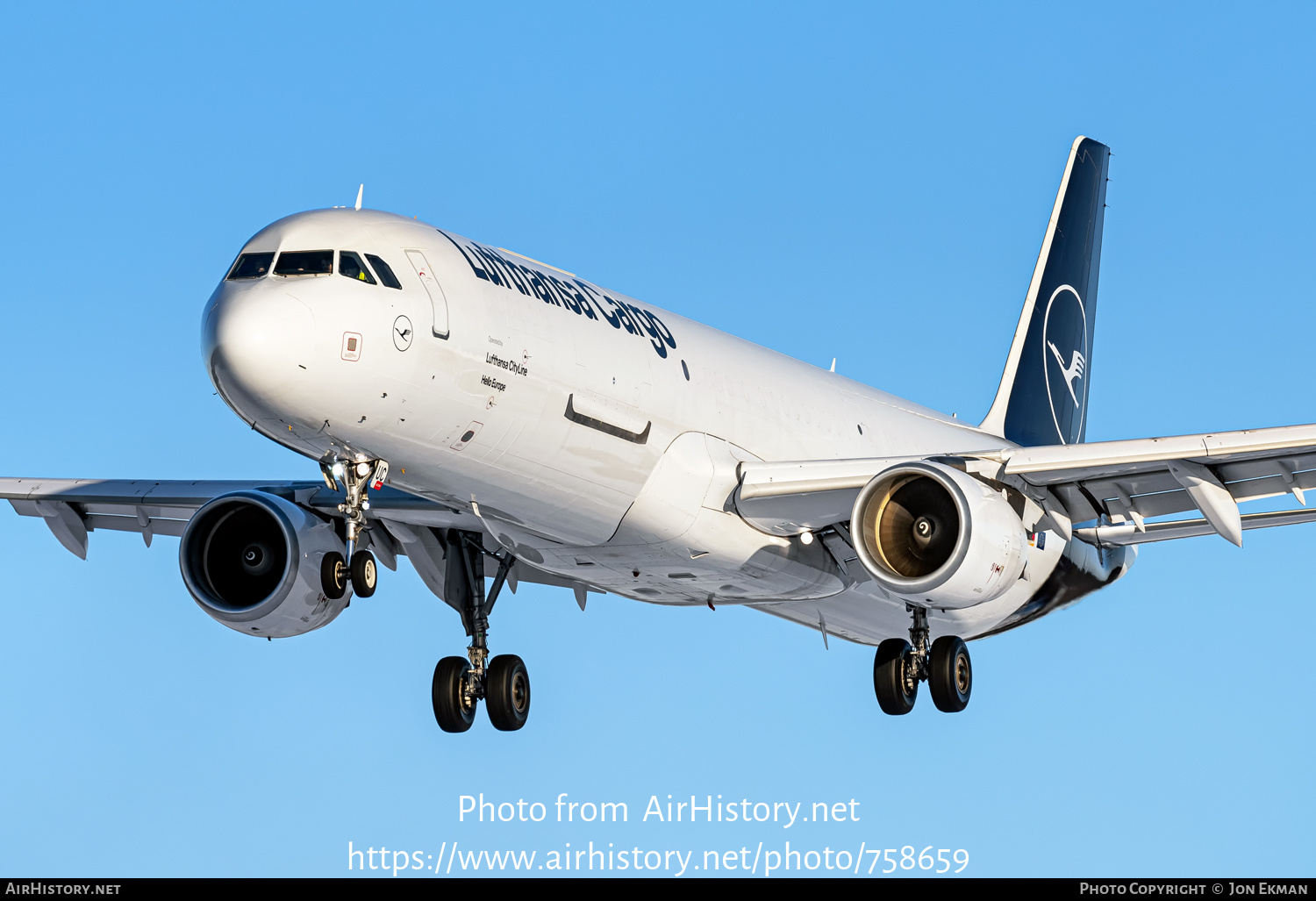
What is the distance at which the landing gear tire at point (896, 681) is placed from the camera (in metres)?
25.7

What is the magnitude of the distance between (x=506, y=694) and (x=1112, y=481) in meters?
10.1

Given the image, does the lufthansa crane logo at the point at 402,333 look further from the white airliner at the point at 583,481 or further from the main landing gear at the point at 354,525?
the main landing gear at the point at 354,525

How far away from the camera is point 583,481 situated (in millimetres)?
21844

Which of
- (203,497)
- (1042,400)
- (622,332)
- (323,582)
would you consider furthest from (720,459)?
(1042,400)

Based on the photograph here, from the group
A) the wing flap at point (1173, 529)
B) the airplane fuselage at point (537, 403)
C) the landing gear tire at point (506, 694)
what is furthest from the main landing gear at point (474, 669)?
the wing flap at point (1173, 529)

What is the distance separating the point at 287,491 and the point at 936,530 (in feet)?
35.6

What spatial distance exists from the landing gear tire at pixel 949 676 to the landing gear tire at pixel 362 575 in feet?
31.7

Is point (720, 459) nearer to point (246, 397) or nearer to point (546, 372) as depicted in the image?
point (546, 372)

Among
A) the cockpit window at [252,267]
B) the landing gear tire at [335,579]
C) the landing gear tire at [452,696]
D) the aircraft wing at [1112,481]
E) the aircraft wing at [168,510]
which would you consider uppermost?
the aircraft wing at [168,510]

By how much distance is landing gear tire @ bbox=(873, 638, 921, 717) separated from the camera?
84.2ft

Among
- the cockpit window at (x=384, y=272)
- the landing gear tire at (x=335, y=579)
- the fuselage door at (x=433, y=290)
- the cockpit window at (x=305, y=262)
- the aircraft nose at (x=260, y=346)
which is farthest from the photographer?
the landing gear tire at (x=335, y=579)

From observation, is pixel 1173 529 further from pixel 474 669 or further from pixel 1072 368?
pixel 1072 368

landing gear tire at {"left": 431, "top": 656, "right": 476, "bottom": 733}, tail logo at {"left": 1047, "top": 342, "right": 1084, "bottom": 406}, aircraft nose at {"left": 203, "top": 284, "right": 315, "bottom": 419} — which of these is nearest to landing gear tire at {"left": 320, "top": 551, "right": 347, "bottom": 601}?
aircraft nose at {"left": 203, "top": 284, "right": 315, "bottom": 419}

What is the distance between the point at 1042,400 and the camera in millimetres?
37969
